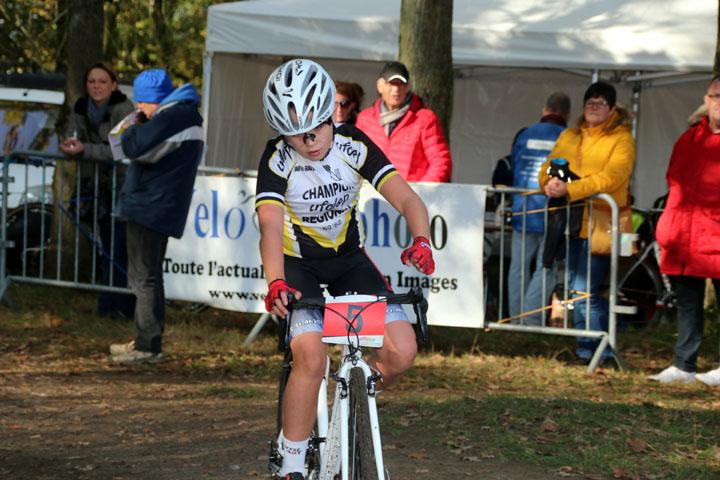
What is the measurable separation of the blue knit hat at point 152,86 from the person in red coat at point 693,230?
155 inches

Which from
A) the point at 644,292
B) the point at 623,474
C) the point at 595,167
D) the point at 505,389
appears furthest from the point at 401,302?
the point at 644,292

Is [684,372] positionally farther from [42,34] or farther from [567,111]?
[42,34]

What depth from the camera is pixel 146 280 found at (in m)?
7.94

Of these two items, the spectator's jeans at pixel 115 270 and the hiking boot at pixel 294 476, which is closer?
the hiking boot at pixel 294 476

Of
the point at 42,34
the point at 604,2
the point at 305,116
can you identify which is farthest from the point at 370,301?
the point at 42,34

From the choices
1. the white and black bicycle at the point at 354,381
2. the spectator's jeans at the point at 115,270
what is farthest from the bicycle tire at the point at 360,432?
the spectator's jeans at the point at 115,270

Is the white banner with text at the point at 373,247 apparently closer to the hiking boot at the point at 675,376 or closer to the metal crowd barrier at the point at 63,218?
the metal crowd barrier at the point at 63,218

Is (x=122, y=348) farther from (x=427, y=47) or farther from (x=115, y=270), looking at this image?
(x=427, y=47)

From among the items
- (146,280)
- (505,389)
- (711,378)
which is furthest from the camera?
(146,280)

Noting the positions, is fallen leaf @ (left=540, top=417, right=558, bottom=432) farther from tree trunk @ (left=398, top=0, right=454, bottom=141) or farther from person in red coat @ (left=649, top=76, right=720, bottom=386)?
tree trunk @ (left=398, top=0, right=454, bottom=141)

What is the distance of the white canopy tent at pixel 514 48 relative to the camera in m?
11.1

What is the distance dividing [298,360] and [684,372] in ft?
15.0

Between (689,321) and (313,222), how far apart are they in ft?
14.1

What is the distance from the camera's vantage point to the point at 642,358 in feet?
29.3
